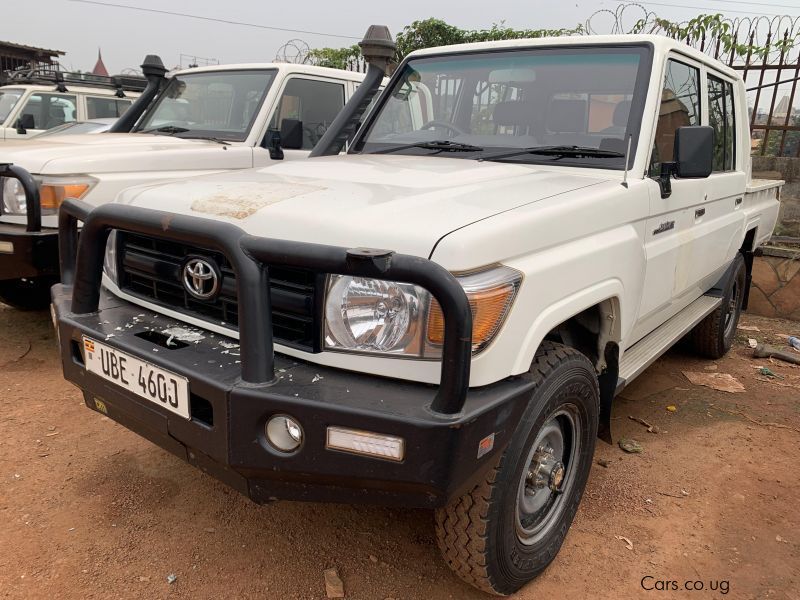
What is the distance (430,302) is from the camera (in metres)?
1.72

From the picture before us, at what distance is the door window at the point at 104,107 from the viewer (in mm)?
9289

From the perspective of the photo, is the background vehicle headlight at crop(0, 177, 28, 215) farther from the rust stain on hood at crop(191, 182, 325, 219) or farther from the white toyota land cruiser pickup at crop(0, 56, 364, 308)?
the rust stain on hood at crop(191, 182, 325, 219)

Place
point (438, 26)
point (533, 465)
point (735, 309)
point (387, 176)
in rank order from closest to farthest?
point (533, 465) < point (387, 176) < point (735, 309) < point (438, 26)

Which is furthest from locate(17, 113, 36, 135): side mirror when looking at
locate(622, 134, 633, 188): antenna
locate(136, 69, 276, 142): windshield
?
locate(622, 134, 633, 188): antenna

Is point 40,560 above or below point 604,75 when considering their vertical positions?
below

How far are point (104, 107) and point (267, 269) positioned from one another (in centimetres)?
919

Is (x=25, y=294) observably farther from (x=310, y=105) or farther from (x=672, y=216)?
(x=672, y=216)

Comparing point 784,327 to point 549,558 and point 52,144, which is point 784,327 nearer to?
point 549,558

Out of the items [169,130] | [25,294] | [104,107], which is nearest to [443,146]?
[169,130]

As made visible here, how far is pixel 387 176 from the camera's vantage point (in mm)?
2451

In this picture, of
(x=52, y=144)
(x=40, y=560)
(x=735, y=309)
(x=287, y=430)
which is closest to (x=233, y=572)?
(x=40, y=560)

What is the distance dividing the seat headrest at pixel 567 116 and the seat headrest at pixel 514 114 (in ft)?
0.29

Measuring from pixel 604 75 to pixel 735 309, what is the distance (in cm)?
275

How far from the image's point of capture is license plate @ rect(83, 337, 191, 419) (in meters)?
1.84
